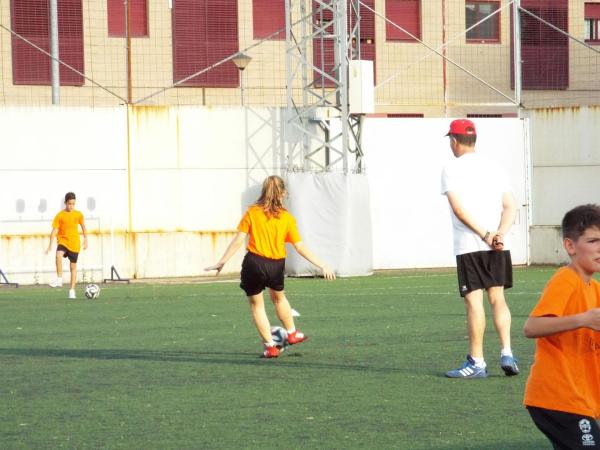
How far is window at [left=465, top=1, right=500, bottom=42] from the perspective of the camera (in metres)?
39.9

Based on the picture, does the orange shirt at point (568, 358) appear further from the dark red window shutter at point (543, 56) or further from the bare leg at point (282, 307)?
the dark red window shutter at point (543, 56)

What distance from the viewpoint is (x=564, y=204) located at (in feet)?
102

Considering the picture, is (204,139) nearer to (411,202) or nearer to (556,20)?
(411,202)

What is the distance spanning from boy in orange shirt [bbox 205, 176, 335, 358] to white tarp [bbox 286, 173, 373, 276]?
15.4 meters

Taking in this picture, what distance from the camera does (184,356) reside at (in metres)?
12.9

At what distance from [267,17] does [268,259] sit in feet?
92.5

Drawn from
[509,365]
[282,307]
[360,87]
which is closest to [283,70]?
[360,87]

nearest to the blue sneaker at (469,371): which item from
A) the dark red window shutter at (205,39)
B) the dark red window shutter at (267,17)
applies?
the dark red window shutter at (205,39)

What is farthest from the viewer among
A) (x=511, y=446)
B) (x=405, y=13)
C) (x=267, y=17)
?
(x=405, y=13)

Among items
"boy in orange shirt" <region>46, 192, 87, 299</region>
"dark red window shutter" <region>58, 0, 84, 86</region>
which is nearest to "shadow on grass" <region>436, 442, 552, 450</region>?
"boy in orange shirt" <region>46, 192, 87, 299</region>

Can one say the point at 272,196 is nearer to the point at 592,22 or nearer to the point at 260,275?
the point at 260,275

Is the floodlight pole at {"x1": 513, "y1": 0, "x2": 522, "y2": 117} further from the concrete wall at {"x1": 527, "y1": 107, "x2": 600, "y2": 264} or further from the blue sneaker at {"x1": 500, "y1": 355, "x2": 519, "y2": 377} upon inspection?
the blue sneaker at {"x1": 500, "y1": 355, "x2": 519, "y2": 377}

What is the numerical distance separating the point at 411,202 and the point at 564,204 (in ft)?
11.5

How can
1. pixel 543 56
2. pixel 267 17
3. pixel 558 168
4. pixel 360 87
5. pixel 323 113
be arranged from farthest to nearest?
pixel 267 17, pixel 543 56, pixel 558 168, pixel 323 113, pixel 360 87
